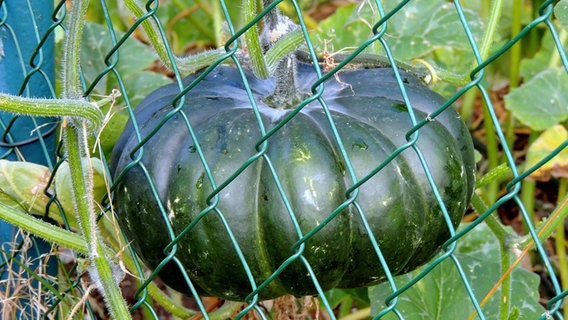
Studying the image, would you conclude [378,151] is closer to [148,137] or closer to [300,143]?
[300,143]

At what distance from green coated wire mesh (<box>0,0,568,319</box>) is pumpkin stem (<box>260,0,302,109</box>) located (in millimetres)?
33

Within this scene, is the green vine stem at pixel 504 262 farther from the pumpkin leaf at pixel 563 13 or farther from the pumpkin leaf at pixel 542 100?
the pumpkin leaf at pixel 542 100

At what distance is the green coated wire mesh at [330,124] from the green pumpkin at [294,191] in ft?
0.06

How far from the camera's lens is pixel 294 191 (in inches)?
45.7

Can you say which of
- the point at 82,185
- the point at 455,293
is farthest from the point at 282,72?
the point at 455,293

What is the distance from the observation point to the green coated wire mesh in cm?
100

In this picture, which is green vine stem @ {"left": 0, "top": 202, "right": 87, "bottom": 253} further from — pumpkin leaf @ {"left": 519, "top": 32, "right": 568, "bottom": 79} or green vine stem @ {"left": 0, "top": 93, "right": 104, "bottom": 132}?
pumpkin leaf @ {"left": 519, "top": 32, "right": 568, "bottom": 79}

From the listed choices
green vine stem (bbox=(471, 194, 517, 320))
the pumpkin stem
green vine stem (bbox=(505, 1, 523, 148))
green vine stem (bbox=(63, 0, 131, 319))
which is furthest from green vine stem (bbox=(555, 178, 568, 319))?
green vine stem (bbox=(63, 0, 131, 319))

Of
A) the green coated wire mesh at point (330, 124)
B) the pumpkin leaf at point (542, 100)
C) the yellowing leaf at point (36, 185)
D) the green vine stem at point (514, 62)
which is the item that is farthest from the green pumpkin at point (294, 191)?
the green vine stem at point (514, 62)

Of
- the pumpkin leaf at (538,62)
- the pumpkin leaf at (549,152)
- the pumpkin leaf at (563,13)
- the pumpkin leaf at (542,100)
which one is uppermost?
the pumpkin leaf at (538,62)

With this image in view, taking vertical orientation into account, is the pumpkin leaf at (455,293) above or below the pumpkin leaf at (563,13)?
below

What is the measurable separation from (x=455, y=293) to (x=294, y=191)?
658 mm

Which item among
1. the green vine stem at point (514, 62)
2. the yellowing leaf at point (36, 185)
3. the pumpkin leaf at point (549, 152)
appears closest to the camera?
the yellowing leaf at point (36, 185)

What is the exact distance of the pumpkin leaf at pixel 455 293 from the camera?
1.63 metres
